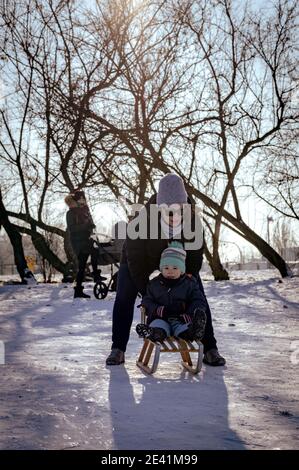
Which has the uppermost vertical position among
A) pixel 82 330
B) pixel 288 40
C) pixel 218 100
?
pixel 288 40

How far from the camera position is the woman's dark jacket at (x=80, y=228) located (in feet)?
31.3

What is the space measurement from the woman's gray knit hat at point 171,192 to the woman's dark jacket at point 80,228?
5640mm

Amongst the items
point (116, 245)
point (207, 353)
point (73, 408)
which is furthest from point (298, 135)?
point (73, 408)

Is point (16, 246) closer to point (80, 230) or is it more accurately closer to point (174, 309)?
point (80, 230)

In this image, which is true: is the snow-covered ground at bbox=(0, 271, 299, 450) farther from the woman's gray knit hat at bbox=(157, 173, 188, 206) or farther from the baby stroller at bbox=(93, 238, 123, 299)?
the baby stroller at bbox=(93, 238, 123, 299)

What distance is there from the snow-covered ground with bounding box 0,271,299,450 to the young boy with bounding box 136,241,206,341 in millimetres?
365

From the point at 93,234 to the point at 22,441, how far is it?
784 cm

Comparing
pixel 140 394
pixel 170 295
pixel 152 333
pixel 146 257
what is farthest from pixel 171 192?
pixel 140 394

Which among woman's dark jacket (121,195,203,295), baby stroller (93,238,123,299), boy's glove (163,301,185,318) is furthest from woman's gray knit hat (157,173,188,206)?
baby stroller (93,238,123,299)

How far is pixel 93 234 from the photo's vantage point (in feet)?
32.8

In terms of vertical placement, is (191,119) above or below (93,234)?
above

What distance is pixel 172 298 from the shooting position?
3.85 meters

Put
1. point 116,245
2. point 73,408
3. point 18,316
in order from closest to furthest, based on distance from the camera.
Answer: point 73,408, point 18,316, point 116,245
